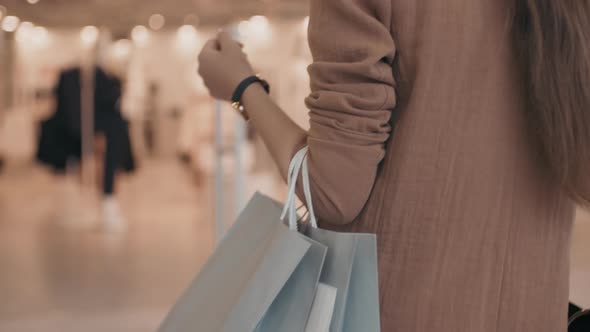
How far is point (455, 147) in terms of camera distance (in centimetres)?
79

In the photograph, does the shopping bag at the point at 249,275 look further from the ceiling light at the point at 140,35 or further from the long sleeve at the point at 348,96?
the ceiling light at the point at 140,35

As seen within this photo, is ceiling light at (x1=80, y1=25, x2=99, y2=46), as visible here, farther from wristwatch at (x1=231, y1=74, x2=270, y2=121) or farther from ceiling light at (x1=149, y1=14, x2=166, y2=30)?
wristwatch at (x1=231, y1=74, x2=270, y2=121)

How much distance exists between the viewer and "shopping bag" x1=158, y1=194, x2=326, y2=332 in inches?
29.9

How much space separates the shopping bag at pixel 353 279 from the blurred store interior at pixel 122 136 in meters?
1.90

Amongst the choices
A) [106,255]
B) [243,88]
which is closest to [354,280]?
[243,88]

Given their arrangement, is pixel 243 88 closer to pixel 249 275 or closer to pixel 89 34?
pixel 249 275

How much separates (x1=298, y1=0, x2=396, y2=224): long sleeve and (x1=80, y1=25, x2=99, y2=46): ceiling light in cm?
260

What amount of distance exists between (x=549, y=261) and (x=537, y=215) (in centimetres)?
6

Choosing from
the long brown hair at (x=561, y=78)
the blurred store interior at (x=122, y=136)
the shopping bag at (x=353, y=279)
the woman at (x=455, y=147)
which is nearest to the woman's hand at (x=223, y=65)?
the woman at (x=455, y=147)

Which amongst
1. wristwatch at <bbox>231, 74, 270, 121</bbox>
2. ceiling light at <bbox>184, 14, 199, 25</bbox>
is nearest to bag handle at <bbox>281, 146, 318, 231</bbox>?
wristwatch at <bbox>231, 74, 270, 121</bbox>

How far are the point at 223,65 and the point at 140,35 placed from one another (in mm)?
2374

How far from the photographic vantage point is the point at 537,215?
2.70 ft

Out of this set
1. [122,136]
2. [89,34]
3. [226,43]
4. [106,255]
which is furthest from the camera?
[106,255]

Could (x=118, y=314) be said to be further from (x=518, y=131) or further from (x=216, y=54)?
(x=518, y=131)
